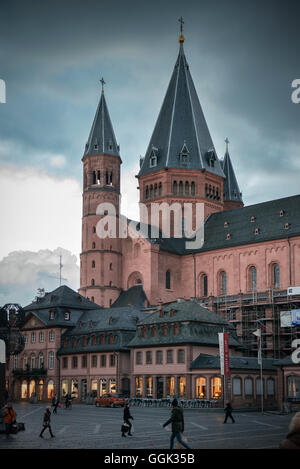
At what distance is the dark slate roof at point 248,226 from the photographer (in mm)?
90375

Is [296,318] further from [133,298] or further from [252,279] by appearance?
[133,298]

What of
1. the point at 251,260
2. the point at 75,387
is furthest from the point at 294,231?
the point at 75,387

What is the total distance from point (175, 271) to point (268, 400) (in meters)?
37.5

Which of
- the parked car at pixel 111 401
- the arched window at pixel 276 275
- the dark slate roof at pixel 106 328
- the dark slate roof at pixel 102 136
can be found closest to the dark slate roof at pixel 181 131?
the dark slate roof at pixel 102 136

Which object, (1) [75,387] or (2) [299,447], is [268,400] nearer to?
(1) [75,387]

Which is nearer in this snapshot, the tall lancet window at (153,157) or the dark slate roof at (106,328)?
the dark slate roof at (106,328)

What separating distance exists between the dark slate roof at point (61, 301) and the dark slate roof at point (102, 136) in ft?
81.9

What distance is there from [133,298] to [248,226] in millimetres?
19220

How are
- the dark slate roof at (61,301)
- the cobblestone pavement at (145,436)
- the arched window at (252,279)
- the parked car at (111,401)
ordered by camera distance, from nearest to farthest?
1. the cobblestone pavement at (145,436)
2. the parked car at (111,401)
3. the dark slate roof at (61,301)
4. the arched window at (252,279)

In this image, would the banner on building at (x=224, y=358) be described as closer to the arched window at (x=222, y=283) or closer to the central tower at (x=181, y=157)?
the arched window at (x=222, y=283)

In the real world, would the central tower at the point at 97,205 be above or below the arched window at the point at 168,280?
above

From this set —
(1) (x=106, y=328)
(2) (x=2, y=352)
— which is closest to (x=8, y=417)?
(2) (x=2, y=352)

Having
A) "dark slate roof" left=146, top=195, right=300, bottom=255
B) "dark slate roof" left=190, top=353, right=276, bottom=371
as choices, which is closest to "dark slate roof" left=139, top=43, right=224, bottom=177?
"dark slate roof" left=146, top=195, right=300, bottom=255

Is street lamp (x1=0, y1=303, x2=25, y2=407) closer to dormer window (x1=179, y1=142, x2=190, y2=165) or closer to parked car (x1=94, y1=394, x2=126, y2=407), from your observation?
parked car (x1=94, y1=394, x2=126, y2=407)
